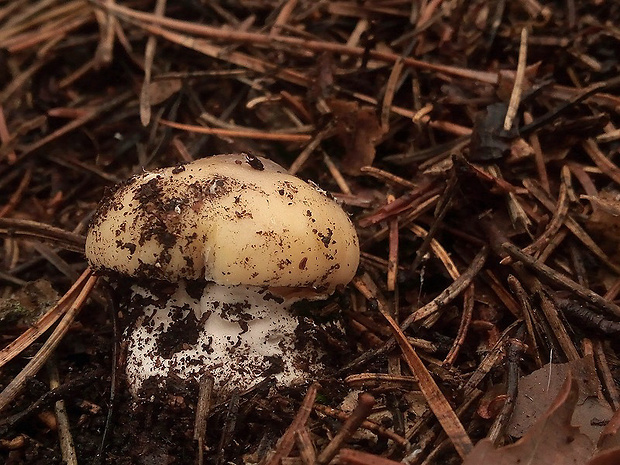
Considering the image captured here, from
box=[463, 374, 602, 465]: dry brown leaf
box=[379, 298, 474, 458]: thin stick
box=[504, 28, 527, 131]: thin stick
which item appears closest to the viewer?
box=[463, 374, 602, 465]: dry brown leaf

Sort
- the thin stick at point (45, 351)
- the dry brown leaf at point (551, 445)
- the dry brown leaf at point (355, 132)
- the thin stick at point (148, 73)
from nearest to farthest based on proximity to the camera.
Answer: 1. the dry brown leaf at point (551, 445)
2. the thin stick at point (45, 351)
3. the dry brown leaf at point (355, 132)
4. the thin stick at point (148, 73)

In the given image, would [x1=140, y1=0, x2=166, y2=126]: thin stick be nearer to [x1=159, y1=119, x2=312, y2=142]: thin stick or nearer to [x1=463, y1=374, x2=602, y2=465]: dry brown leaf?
[x1=159, y1=119, x2=312, y2=142]: thin stick

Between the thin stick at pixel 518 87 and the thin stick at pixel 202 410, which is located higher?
the thin stick at pixel 518 87

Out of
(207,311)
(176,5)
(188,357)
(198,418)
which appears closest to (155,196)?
(207,311)

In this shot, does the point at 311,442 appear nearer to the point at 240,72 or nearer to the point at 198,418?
the point at 198,418

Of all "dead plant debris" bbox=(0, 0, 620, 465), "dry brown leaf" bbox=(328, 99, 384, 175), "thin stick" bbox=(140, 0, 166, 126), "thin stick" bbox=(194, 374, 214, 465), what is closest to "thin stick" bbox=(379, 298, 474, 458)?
"dead plant debris" bbox=(0, 0, 620, 465)

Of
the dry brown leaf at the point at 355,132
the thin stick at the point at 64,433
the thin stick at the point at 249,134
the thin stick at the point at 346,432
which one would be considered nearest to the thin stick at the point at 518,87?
the dry brown leaf at the point at 355,132

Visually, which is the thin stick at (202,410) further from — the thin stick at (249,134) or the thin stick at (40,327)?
the thin stick at (249,134)
